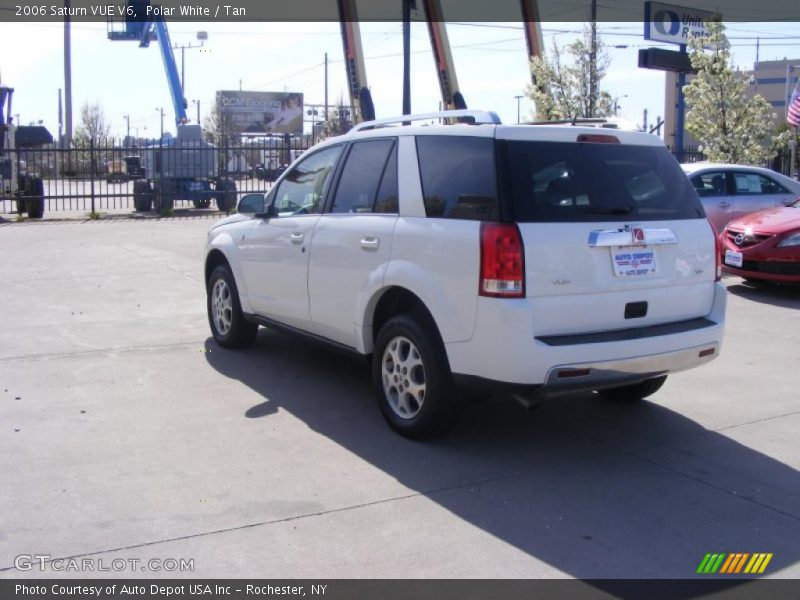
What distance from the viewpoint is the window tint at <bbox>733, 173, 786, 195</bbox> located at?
13391 millimetres

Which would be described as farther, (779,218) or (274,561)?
(779,218)

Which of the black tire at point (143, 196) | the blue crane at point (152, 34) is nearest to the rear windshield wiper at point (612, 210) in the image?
the black tire at point (143, 196)

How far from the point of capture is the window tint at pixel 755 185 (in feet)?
43.9

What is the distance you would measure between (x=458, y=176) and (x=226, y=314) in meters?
3.39

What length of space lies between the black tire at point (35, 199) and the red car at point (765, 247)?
18470 mm

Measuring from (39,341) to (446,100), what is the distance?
80.2 ft

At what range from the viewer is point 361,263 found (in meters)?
5.79

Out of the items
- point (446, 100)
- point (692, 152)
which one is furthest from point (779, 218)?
point (446, 100)

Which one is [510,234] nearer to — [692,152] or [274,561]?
[274,561]

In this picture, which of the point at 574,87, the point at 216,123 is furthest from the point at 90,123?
the point at 574,87

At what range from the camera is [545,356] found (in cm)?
471

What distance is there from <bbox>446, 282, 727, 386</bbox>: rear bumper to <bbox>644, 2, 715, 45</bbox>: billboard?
2957cm

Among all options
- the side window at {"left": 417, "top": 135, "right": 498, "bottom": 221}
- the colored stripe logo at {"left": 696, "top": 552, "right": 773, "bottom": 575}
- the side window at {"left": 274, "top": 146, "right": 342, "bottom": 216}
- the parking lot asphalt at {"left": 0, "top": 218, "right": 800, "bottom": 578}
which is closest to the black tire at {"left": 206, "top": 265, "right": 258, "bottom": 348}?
the parking lot asphalt at {"left": 0, "top": 218, "right": 800, "bottom": 578}

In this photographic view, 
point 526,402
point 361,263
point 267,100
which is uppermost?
point 267,100
